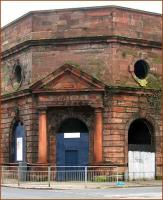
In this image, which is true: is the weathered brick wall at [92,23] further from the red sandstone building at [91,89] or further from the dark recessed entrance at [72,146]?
the dark recessed entrance at [72,146]

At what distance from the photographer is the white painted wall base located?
3086 cm

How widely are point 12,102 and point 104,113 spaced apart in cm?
655

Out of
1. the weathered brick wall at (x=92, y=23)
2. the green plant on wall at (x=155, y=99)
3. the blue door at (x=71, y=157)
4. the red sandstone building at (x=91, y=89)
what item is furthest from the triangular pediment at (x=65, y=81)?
the green plant on wall at (x=155, y=99)

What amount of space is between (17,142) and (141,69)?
29.0 feet

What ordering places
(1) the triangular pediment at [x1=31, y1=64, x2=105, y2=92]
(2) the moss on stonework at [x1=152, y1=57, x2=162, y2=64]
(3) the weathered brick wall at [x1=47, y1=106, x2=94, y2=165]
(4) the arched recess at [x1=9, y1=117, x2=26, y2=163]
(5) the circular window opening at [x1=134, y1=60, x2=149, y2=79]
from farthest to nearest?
(2) the moss on stonework at [x1=152, y1=57, x2=162, y2=64] → (4) the arched recess at [x1=9, y1=117, x2=26, y2=163] → (5) the circular window opening at [x1=134, y1=60, x2=149, y2=79] → (3) the weathered brick wall at [x1=47, y1=106, x2=94, y2=165] → (1) the triangular pediment at [x1=31, y1=64, x2=105, y2=92]

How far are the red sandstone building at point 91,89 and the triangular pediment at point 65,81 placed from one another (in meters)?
0.06

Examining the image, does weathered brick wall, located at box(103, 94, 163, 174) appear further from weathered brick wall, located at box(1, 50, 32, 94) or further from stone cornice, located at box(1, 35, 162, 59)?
weathered brick wall, located at box(1, 50, 32, 94)

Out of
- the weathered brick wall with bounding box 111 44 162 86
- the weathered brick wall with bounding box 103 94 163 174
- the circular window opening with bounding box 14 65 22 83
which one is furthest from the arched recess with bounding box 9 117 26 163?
the weathered brick wall with bounding box 111 44 162 86

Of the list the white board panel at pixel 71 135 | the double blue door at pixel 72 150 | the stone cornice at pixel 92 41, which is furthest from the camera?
the white board panel at pixel 71 135

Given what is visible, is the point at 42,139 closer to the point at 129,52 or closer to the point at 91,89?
the point at 91,89

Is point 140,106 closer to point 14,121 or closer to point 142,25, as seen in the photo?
point 142,25

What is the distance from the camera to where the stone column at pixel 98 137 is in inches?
1171

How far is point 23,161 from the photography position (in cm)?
3194

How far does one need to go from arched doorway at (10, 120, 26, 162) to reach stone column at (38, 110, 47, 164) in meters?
2.14
